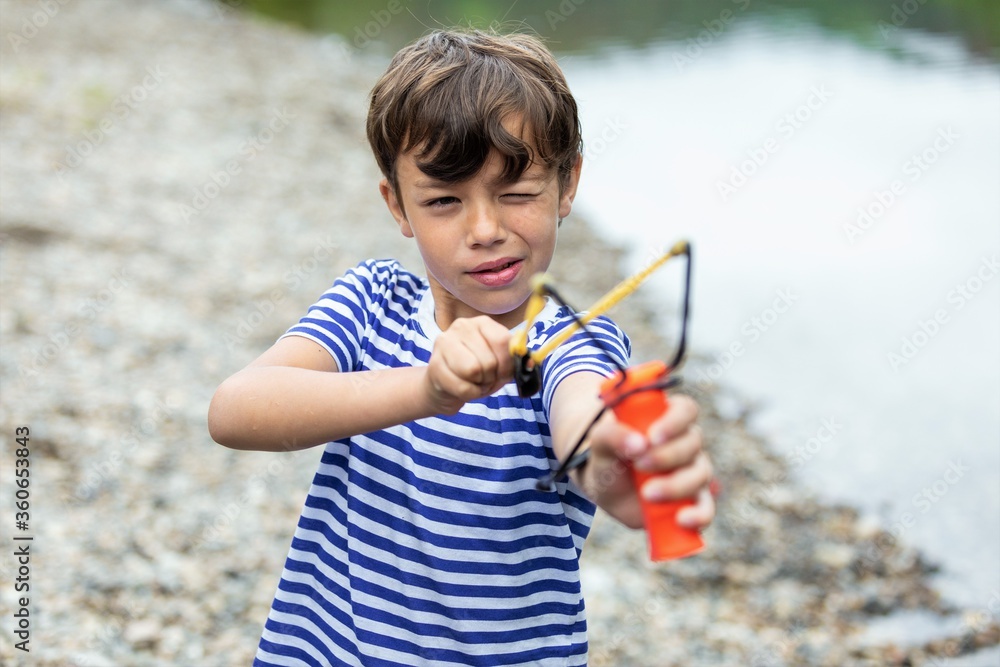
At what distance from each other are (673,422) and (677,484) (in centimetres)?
8

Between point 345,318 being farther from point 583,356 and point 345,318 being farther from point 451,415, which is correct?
point 583,356

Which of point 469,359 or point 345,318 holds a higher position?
point 345,318

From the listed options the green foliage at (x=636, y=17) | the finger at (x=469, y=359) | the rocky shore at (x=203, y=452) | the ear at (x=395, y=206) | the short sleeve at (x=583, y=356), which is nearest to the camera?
the finger at (x=469, y=359)

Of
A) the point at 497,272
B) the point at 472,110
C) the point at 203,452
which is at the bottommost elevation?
the point at 497,272

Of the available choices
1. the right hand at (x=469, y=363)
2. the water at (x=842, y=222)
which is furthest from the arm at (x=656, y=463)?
the water at (x=842, y=222)

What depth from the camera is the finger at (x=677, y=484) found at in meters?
1.24

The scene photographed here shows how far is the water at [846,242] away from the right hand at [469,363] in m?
3.96

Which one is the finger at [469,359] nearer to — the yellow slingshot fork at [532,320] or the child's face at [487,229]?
the yellow slingshot fork at [532,320]

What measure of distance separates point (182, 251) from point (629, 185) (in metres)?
5.35

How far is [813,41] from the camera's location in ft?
56.1

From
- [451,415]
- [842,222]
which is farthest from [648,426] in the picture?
[842,222]

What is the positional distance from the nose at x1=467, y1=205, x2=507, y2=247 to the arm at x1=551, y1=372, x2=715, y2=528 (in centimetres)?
44

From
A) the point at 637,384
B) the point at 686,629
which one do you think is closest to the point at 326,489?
the point at 637,384

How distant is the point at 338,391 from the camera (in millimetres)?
1562
